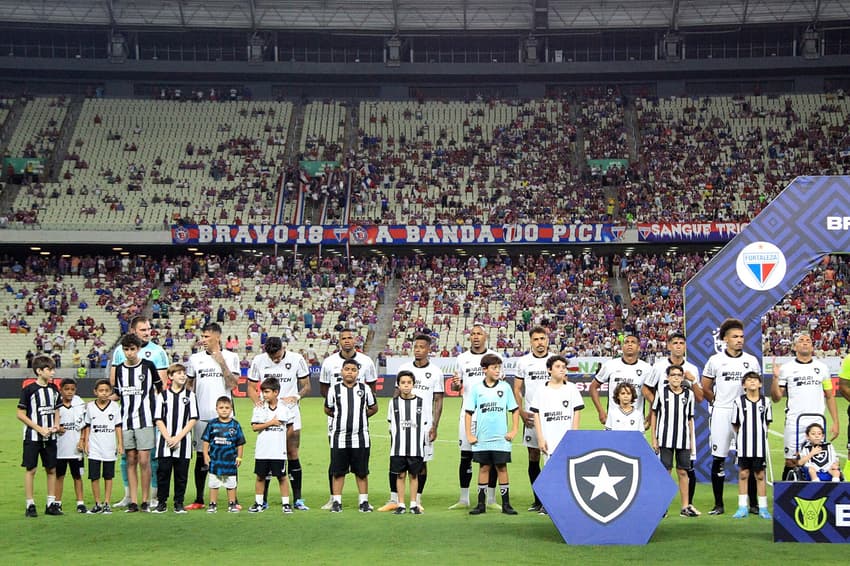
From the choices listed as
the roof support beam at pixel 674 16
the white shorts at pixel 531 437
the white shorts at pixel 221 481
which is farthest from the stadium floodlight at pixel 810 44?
the white shorts at pixel 221 481

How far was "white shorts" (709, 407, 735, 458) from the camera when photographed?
1274 cm

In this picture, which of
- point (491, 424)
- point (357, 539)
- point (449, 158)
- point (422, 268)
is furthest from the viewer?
point (449, 158)

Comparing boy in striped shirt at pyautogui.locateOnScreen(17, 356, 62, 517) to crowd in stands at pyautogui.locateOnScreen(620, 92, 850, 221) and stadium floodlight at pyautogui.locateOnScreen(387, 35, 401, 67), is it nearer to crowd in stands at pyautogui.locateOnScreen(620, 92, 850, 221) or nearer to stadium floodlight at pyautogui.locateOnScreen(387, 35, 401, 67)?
crowd in stands at pyautogui.locateOnScreen(620, 92, 850, 221)

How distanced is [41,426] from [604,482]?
6.71 m

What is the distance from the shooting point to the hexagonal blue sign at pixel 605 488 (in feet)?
35.5

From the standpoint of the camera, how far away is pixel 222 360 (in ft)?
44.1

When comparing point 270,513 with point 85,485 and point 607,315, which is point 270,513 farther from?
point 607,315

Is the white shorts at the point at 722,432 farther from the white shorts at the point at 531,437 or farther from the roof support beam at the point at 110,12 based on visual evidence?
the roof support beam at the point at 110,12

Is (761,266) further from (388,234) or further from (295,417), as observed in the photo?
(388,234)

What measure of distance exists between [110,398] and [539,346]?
5.27 metres

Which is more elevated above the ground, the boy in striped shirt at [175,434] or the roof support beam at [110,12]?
the roof support beam at [110,12]

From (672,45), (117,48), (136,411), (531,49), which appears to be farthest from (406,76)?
(136,411)

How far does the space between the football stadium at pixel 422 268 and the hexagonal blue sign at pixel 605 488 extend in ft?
0.10

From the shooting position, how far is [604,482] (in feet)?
35.8
